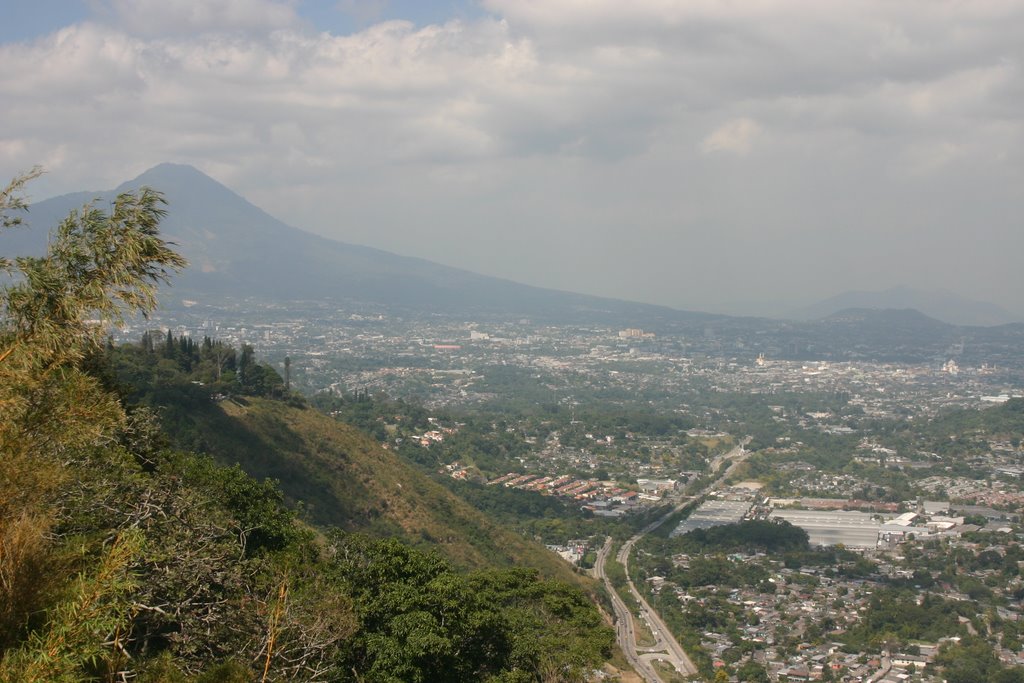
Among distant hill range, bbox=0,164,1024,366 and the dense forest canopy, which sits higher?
distant hill range, bbox=0,164,1024,366

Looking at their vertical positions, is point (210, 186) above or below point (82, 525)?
above

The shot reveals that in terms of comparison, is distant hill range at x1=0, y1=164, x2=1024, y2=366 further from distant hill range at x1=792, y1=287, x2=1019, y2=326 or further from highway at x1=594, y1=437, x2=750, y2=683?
highway at x1=594, y1=437, x2=750, y2=683

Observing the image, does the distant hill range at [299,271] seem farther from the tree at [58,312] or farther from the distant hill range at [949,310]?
the tree at [58,312]

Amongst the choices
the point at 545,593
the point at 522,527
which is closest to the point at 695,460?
Result: the point at 522,527

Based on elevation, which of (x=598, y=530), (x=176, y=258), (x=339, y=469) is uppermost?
(x=176, y=258)

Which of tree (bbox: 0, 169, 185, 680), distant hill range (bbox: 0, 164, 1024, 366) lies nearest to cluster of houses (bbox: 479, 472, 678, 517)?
tree (bbox: 0, 169, 185, 680)

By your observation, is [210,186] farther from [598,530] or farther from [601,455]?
[598,530]

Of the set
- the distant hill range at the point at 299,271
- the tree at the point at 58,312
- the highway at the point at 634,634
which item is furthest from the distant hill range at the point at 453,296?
the tree at the point at 58,312
